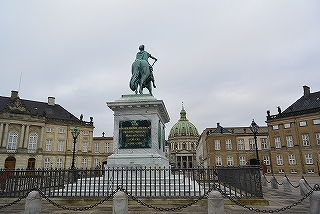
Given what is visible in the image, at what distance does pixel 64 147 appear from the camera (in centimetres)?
5203

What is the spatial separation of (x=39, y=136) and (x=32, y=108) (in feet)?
25.6

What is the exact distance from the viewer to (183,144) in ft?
485

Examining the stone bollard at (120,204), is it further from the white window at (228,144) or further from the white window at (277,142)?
the white window at (228,144)

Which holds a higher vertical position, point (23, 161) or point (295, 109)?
point (295, 109)

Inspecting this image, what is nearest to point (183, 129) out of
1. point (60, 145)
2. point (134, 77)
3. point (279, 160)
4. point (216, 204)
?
point (279, 160)

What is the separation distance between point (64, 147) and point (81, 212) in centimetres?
4885

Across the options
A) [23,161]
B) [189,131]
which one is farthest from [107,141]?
[189,131]

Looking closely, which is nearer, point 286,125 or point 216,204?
point 216,204

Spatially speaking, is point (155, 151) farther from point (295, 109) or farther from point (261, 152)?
point (261, 152)

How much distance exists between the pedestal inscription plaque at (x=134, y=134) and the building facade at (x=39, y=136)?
43080 millimetres

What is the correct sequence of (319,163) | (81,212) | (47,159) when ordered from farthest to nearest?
(47,159), (319,163), (81,212)

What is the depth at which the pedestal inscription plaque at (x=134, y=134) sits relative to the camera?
11.6m

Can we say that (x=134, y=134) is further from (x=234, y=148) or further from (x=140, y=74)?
(x=234, y=148)

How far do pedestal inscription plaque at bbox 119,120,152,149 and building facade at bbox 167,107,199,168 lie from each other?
127218 mm
